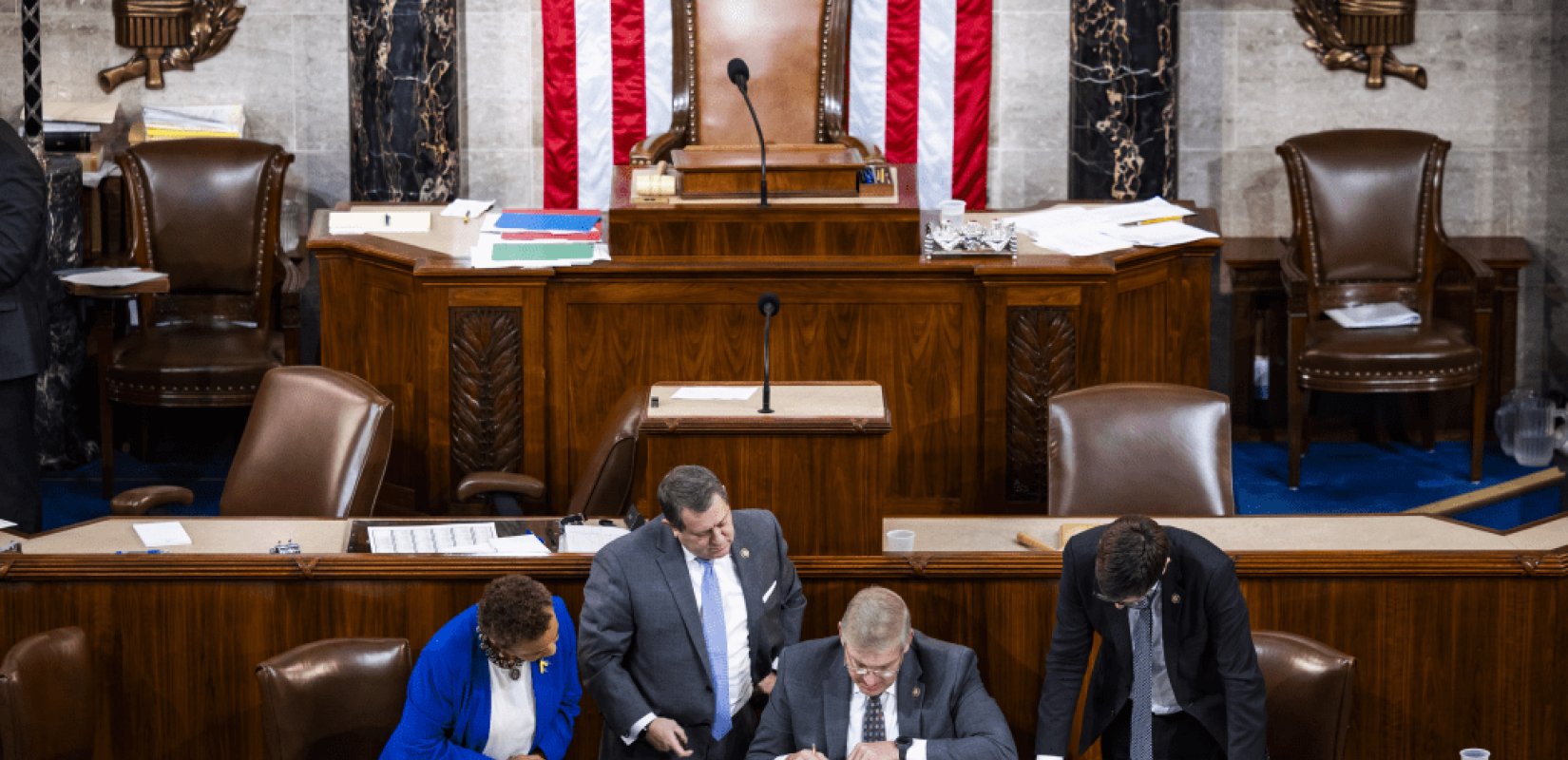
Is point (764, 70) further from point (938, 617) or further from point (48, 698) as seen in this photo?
point (48, 698)

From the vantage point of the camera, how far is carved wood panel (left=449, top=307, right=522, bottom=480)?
5.94 meters

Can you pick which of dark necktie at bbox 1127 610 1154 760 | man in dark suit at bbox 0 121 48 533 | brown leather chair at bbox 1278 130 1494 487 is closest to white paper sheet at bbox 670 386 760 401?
dark necktie at bbox 1127 610 1154 760

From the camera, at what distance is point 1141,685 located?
146 inches

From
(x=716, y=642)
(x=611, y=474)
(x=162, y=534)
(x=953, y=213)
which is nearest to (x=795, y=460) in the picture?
(x=716, y=642)

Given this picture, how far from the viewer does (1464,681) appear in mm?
4254

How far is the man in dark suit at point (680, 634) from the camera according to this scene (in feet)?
12.7

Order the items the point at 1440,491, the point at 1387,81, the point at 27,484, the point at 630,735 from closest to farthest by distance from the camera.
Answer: the point at 630,735
the point at 27,484
the point at 1440,491
the point at 1387,81

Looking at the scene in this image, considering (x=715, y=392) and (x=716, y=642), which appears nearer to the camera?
(x=716, y=642)

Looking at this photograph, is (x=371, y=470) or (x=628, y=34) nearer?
(x=371, y=470)

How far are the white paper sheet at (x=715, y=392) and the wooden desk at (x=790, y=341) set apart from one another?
59.4 inches

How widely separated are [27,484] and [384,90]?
2.95m

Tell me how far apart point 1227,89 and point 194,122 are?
16.0 ft

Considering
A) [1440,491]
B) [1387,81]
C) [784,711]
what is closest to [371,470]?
[784,711]

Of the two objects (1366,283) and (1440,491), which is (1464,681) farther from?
→ (1366,283)
